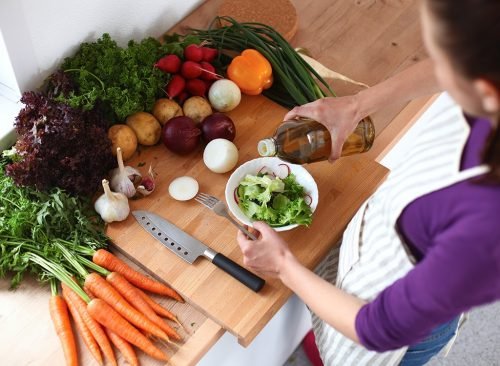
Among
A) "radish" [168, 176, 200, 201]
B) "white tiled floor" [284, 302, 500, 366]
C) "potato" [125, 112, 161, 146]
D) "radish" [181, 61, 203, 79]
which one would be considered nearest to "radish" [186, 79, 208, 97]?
"radish" [181, 61, 203, 79]

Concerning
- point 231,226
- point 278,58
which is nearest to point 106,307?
point 231,226

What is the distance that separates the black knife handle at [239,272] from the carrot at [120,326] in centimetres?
19

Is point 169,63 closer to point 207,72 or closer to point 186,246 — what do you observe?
point 207,72

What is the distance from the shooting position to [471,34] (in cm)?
61

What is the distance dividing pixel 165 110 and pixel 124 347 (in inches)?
20.8

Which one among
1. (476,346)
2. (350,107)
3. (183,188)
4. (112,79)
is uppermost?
(112,79)

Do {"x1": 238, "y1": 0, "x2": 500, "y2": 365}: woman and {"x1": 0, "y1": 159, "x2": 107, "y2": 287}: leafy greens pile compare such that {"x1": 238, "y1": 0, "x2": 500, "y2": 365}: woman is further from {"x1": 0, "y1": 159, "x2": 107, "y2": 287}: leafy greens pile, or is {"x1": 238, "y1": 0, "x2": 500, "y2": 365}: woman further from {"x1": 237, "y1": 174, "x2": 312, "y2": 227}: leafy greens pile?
{"x1": 0, "y1": 159, "x2": 107, "y2": 287}: leafy greens pile

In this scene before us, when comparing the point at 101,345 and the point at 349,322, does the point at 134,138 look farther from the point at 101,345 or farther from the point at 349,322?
the point at 349,322

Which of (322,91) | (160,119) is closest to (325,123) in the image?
(322,91)

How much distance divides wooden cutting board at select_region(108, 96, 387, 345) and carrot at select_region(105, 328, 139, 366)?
0.45 feet

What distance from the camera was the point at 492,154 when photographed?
2.25ft

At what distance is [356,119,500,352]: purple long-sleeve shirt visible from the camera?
73 centimetres

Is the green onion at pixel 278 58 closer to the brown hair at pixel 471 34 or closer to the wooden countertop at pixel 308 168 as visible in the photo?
the wooden countertop at pixel 308 168

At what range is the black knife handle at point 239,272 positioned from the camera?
1.14m
